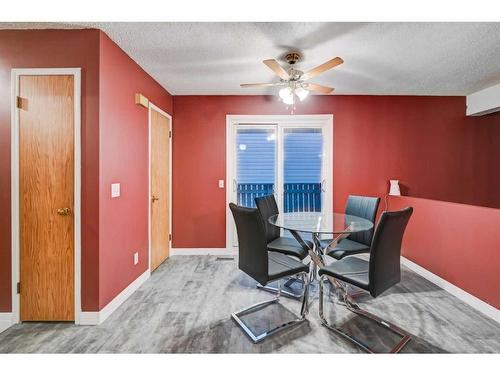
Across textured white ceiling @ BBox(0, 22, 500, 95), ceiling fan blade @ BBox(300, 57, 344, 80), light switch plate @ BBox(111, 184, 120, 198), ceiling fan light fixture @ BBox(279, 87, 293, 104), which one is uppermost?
textured white ceiling @ BBox(0, 22, 500, 95)

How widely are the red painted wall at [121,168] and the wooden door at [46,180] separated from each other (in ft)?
0.83

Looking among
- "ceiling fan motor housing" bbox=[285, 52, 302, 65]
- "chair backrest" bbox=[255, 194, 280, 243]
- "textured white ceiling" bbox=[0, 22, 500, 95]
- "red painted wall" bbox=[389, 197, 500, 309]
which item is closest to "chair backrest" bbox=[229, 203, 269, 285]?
"chair backrest" bbox=[255, 194, 280, 243]

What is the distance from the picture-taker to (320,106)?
3.82 metres

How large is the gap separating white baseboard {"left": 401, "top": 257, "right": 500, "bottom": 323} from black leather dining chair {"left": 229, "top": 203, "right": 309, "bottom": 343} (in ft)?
5.23

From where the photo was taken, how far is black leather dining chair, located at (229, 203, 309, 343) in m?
1.80

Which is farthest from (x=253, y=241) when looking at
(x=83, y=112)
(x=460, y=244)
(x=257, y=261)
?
(x=460, y=244)

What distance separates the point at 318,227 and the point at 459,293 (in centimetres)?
167

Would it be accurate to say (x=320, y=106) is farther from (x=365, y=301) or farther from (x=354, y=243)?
(x=365, y=301)

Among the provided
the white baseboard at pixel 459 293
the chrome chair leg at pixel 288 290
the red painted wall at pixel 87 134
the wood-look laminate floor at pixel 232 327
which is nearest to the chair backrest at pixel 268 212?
the chrome chair leg at pixel 288 290

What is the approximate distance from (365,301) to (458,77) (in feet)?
9.82

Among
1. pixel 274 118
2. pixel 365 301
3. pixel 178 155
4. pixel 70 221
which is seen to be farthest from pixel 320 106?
pixel 70 221

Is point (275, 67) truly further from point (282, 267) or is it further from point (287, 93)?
point (282, 267)

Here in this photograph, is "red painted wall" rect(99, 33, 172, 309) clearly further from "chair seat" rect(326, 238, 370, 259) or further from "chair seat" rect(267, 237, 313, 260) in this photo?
"chair seat" rect(326, 238, 370, 259)

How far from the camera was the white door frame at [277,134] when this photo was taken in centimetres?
382
